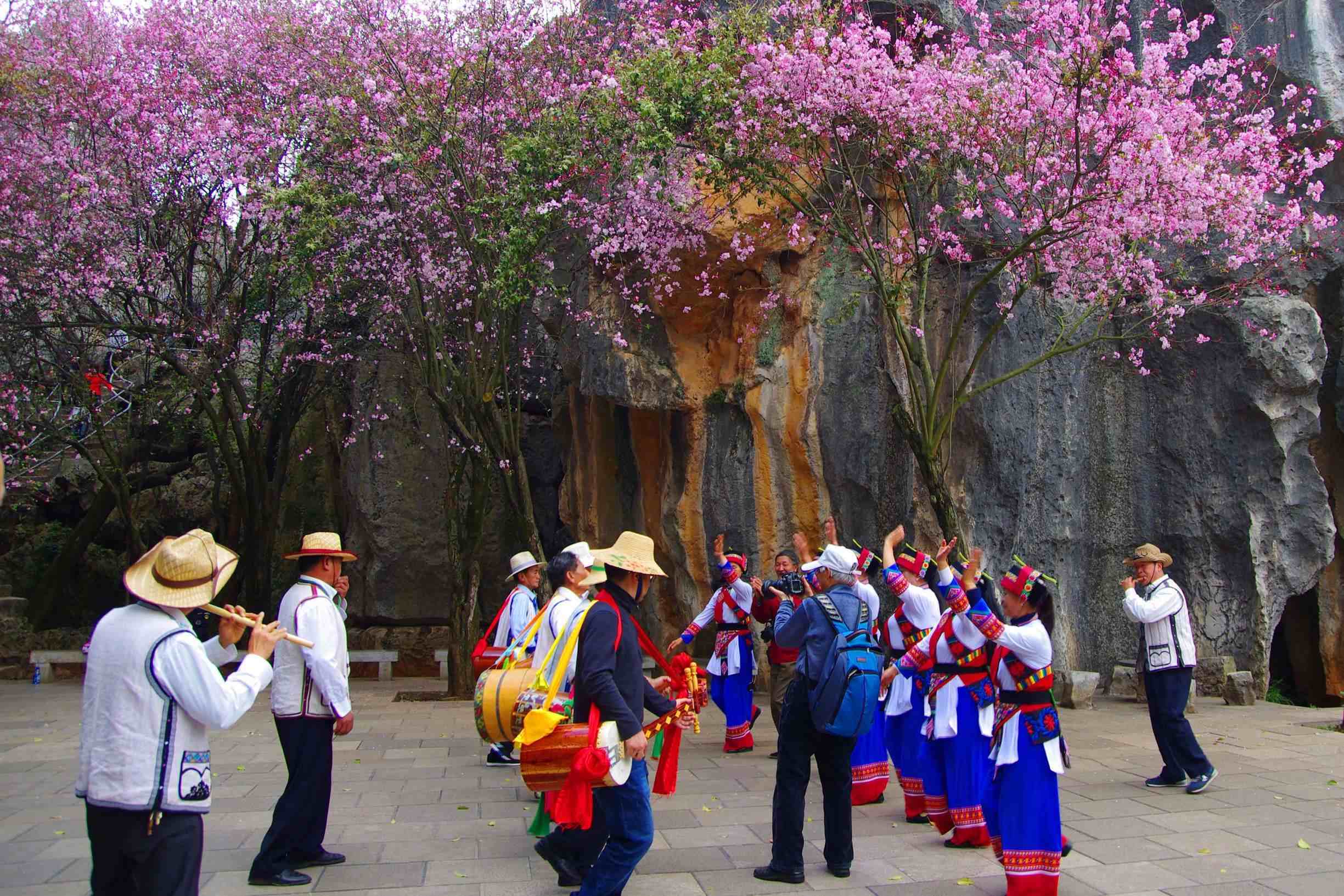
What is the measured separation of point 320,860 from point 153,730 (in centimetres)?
250

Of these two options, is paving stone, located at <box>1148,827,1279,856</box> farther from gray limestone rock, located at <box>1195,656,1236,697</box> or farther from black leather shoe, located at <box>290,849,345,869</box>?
gray limestone rock, located at <box>1195,656,1236,697</box>

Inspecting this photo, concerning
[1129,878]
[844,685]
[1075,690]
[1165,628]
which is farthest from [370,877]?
[1075,690]

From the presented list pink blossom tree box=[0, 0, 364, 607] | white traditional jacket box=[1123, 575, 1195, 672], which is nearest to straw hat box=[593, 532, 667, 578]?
white traditional jacket box=[1123, 575, 1195, 672]

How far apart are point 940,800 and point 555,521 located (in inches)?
507

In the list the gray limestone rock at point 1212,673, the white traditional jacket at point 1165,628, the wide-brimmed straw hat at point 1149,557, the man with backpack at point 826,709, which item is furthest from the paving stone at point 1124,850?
the gray limestone rock at point 1212,673

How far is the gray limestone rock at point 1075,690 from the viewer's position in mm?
10844

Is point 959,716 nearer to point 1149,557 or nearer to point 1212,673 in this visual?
point 1149,557

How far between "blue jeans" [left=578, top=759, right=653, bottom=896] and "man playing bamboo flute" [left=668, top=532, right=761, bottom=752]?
388 cm

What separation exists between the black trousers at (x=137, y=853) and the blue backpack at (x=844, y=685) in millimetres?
2821

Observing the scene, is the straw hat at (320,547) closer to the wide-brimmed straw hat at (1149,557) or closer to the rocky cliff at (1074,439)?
the wide-brimmed straw hat at (1149,557)

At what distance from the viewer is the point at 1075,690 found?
10844 millimetres

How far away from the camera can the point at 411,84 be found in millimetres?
11570

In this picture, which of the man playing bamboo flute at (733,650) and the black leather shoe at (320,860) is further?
the man playing bamboo flute at (733,650)

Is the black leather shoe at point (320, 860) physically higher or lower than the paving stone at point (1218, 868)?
lower
